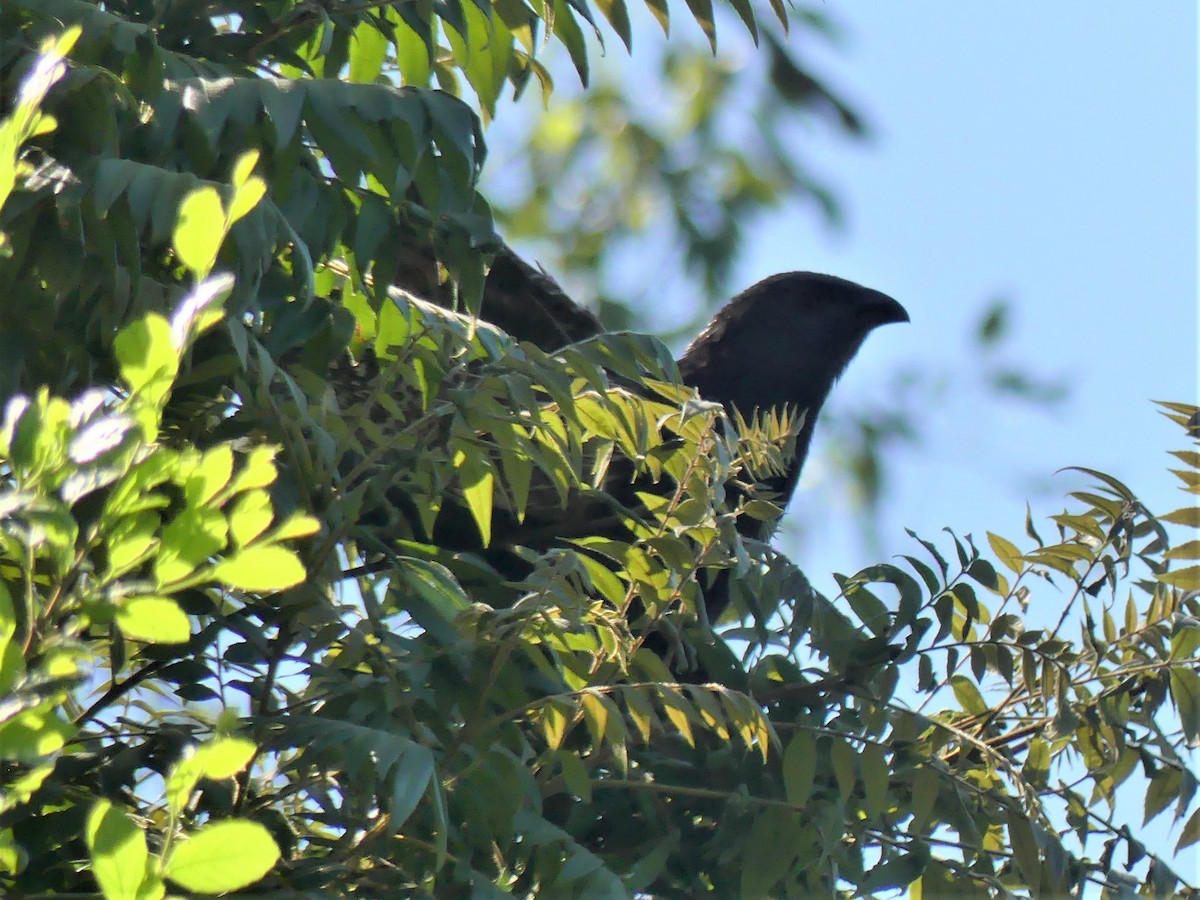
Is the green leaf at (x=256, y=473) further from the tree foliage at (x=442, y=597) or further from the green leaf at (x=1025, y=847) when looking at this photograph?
the green leaf at (x=1025, y=847)

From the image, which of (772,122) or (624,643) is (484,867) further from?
(772,122)

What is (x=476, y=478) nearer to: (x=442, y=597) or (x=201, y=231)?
(x=442, y=597)

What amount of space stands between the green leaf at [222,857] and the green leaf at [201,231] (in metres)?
0.37

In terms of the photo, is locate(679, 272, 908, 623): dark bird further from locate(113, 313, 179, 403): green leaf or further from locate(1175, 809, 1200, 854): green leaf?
locate(113, 313, 179, 403): green leaf

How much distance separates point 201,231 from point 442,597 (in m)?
0.88

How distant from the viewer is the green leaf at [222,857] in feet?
2.86

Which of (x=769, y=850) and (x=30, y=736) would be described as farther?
(x=769, y=850)

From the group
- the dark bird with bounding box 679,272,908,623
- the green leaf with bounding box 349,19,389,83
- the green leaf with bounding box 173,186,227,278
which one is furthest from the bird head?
the green leaf with bounding box 173,186,227,278

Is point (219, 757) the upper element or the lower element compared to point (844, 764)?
upper

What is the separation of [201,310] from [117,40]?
0.90m

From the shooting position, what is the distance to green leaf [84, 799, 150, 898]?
2.93 feet

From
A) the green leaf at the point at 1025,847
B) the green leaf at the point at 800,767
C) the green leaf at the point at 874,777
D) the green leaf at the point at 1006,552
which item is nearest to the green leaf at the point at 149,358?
the green leaf at the point at 800,767

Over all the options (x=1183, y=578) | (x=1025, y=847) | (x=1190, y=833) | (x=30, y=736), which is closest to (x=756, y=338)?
(x=1183, y=578)

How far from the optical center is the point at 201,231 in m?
0.99
